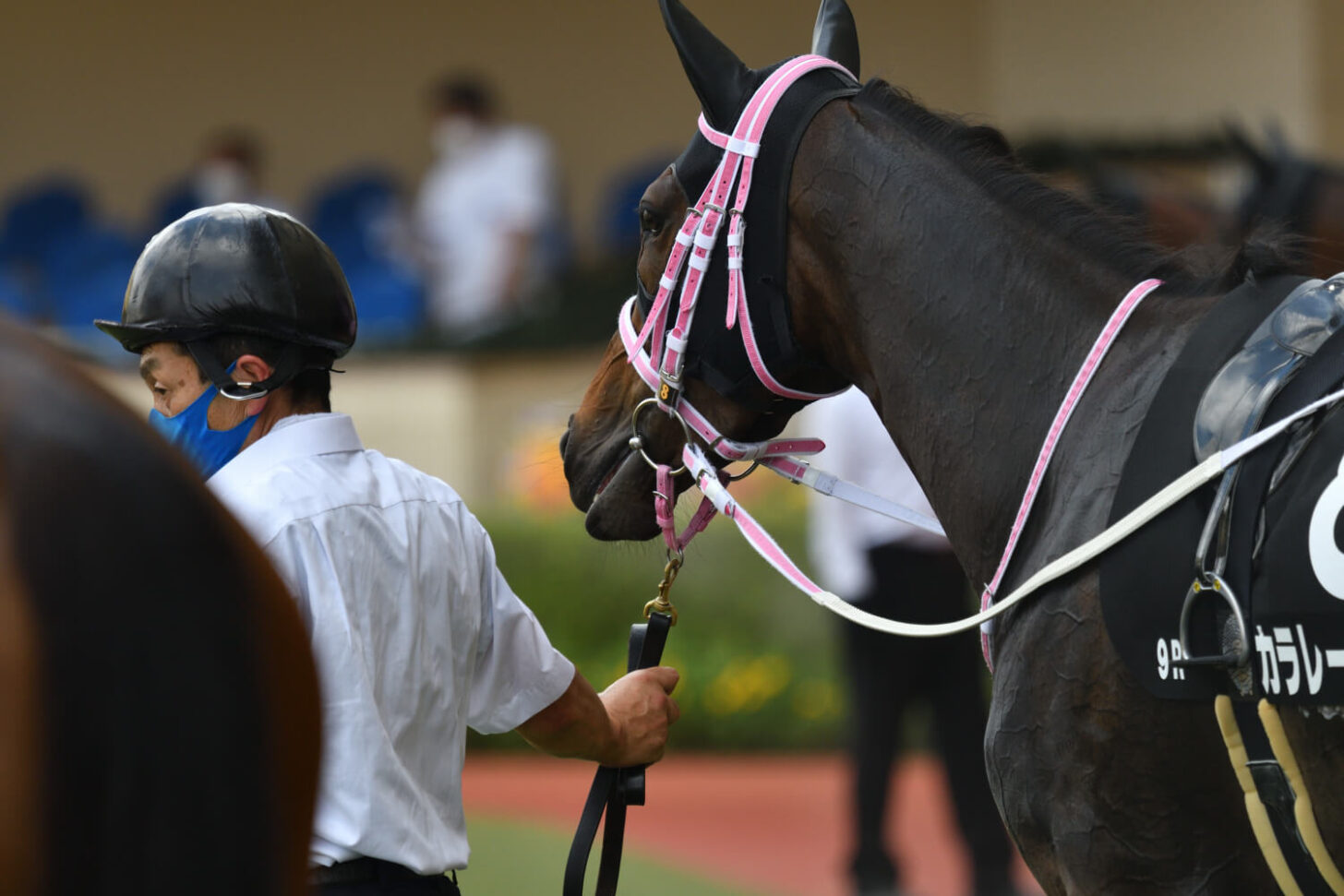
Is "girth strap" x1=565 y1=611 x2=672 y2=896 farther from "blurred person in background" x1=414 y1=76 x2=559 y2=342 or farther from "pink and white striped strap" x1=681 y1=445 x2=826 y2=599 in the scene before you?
"blurred person in background" x1=414 y1=76 x2=559 y2=342

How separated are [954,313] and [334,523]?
3.32 ft

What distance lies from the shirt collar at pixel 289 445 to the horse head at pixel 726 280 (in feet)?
2.25

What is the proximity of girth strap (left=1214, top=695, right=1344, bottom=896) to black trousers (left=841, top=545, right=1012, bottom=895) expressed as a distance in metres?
3.39

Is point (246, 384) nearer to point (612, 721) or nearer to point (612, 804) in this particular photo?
point (612, 721)

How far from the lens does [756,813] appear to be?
706cm

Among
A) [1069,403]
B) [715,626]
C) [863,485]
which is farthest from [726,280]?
[715,626]

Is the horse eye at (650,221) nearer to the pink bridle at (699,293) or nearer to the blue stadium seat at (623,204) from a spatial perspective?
the pink bridle at (699,293)

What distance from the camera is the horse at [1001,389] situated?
2.00 metres

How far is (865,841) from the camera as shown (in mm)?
5293

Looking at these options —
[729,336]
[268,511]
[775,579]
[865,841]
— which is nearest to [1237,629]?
[729,336]

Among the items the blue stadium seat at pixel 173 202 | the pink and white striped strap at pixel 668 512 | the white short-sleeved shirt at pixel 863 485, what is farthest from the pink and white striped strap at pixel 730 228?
the blue stadium seat at pixel 173 202

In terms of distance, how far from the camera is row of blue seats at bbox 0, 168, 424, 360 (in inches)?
468

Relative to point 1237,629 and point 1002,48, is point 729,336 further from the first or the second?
point 1002,48

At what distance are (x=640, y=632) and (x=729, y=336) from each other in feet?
1.73
